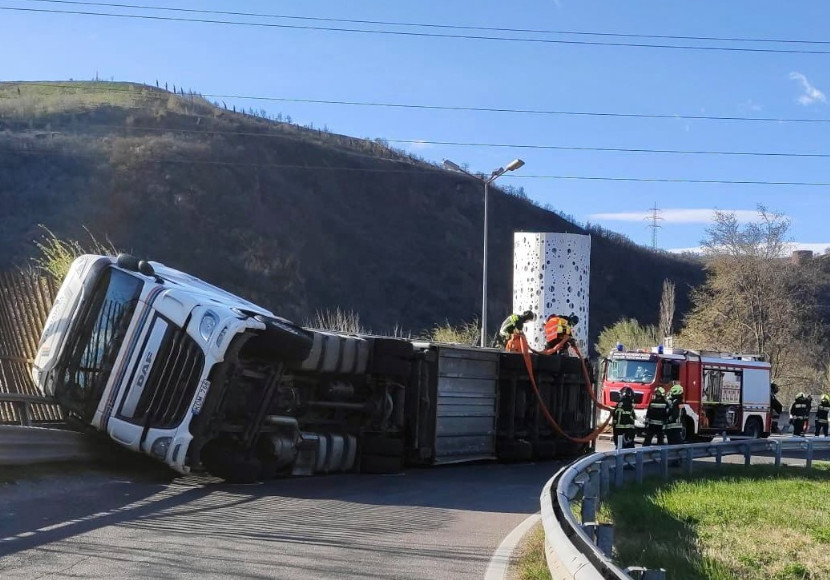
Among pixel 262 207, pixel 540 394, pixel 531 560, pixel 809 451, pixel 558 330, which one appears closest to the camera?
pixel 531 560

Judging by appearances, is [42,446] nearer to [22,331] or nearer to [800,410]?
[22,331]

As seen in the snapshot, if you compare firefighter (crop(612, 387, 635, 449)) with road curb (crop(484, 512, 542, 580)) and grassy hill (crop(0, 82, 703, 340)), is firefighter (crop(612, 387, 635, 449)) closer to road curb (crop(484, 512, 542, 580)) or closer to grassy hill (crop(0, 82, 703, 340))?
road curb (crop(484, 512, 542, 580))

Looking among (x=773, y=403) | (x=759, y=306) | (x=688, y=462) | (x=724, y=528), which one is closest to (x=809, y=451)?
(x=688, y=462)

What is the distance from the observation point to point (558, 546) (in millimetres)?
5414

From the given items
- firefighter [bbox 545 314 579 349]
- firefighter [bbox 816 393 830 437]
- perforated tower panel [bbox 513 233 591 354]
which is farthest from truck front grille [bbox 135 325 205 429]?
perforated tower panel [bbox 513 233 591 354]

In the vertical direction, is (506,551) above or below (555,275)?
below

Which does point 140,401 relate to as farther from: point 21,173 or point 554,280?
point 21,173

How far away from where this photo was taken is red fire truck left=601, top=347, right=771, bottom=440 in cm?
2595

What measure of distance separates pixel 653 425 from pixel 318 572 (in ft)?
42.5

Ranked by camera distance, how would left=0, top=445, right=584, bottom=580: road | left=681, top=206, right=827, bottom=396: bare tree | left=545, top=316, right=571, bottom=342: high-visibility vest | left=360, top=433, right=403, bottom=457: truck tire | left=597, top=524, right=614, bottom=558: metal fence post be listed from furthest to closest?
left=681, top=206, right=827, bottom=396: bare tree < left=545, top=316, right=571, bottom=342: high-visibility vest < left=360, top=433, right=403, bottom=457: truck tire < left=0, top=445, right=584, bottom=580: road < left=597, top=524, right=614, bottom=558: metal fence post

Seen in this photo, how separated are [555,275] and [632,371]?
1112 centimetres

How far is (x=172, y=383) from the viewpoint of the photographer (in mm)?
10641

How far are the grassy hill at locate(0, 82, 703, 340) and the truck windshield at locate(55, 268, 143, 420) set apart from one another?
115 ft

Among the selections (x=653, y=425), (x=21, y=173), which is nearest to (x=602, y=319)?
(x=21, y=173)
